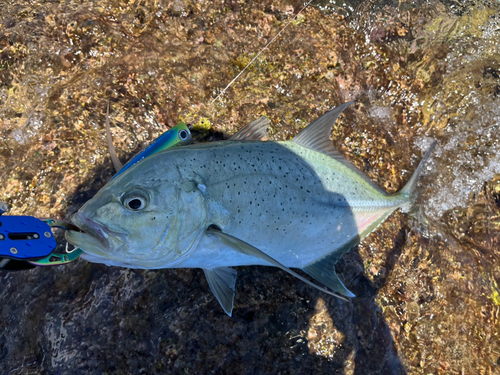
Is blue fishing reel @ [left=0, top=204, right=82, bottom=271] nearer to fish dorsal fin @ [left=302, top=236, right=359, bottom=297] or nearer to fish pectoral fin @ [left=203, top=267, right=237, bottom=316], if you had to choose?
fish pectoral fin @ [left=203, top=267, right=237, bottom=316]

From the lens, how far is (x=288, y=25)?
3.00m

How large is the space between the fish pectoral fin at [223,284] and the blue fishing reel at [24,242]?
918mm

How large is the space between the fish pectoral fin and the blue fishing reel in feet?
3.01

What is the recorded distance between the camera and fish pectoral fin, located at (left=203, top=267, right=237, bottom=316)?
1.95 m

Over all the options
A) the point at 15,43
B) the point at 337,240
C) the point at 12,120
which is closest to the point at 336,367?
the point at 337,240

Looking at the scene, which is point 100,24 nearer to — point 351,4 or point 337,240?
point 351,4

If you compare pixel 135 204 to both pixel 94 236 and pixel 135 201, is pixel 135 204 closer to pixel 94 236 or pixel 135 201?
pixel 135 201

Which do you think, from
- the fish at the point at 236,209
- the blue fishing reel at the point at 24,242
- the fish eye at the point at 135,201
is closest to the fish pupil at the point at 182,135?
the fish at the point at 236,209

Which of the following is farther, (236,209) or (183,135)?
(183,135)

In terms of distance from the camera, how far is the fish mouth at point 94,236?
4.90 feet

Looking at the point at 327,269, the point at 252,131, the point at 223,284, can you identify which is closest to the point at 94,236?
the point at 223,284

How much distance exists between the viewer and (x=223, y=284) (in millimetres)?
2006

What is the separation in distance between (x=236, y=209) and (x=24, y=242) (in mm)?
1170

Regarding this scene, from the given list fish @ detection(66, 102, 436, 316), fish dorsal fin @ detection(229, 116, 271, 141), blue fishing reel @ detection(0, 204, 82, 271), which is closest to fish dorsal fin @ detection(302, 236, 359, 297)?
fish @ detection(66, 102, 436, 316)
